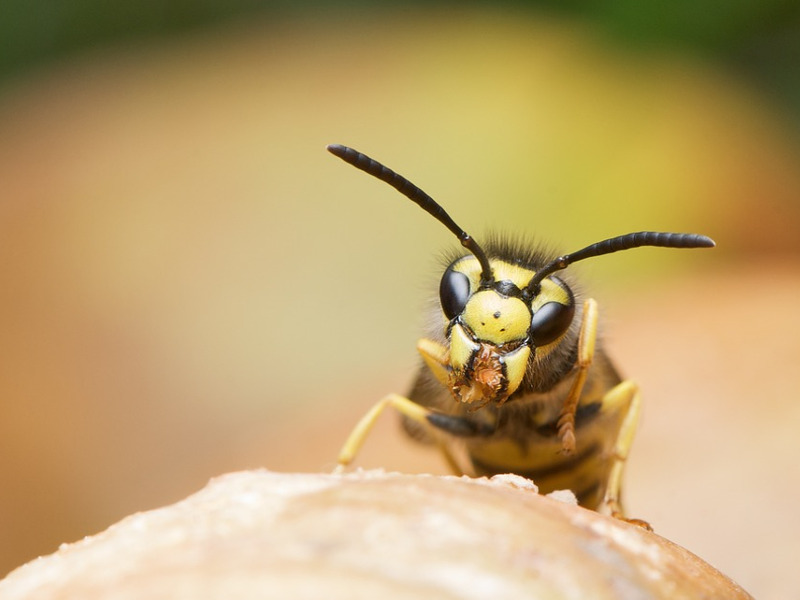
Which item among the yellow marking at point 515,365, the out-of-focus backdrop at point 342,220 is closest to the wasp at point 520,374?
the yellow marking at point 515,365

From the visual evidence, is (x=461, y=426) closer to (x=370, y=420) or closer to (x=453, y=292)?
(x=370, y=420)

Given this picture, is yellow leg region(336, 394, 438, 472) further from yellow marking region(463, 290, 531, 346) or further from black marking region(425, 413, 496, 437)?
yellow marking region(463, 290, 531, 346)

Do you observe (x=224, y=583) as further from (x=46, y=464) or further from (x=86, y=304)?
(x=86, y=304)

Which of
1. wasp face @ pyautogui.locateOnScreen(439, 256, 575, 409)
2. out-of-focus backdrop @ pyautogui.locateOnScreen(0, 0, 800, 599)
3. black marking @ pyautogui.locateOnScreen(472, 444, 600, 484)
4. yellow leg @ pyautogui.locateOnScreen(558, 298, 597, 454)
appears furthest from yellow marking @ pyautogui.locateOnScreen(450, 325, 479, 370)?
out-of-focus backdrop @ pyautogui.locateOnScreen(0, 0, 800, 599)

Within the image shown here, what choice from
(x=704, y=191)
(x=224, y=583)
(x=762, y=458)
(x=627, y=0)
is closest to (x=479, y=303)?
(x=224, y=583)

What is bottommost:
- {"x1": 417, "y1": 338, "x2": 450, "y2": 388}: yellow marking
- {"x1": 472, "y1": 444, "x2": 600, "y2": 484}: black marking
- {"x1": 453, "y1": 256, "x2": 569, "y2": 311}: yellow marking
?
{"x1": 472, "y1": 444, "x2": 600, "y2": 484}: black marking

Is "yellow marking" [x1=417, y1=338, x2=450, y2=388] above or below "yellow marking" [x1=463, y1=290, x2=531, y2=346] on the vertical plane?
below

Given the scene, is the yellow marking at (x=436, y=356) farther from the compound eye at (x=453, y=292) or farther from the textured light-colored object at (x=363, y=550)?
the textured light-colored object at (x=363, y=550)
